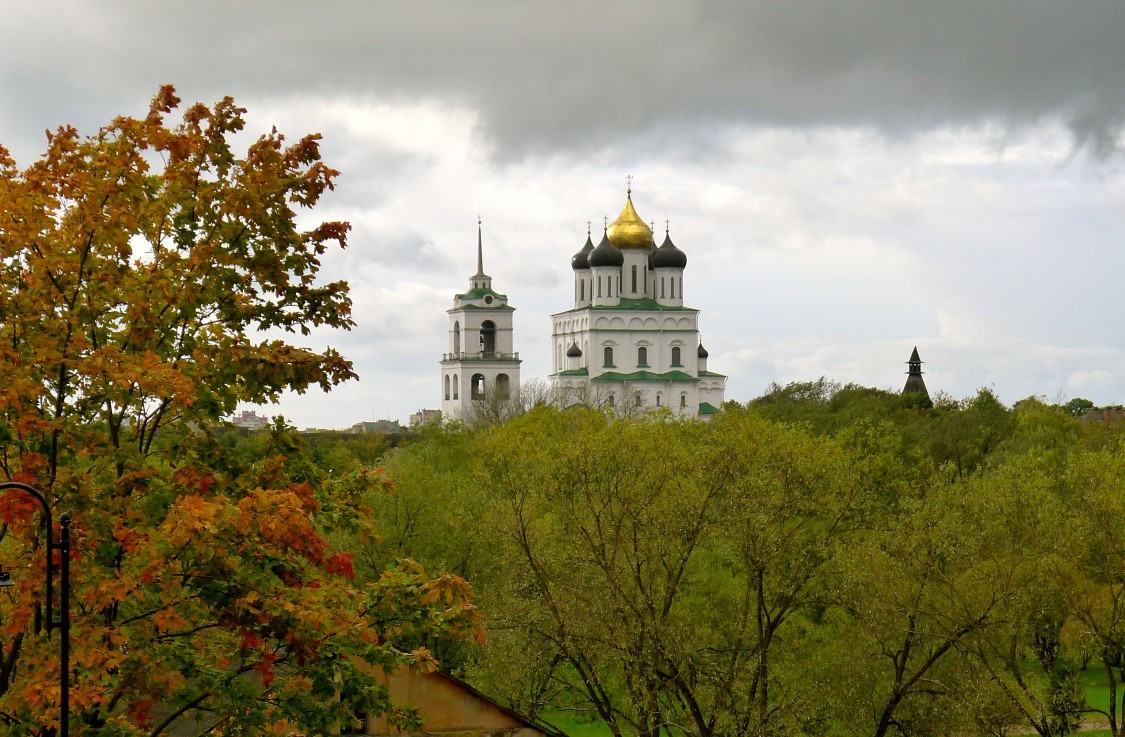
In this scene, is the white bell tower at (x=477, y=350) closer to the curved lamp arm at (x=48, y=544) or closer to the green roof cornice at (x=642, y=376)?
the green roof cornice at (x=642, y=376)

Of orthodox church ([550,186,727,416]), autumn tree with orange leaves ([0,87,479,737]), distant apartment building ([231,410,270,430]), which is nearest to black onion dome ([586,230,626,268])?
orthodox church ([550,186,727,416])

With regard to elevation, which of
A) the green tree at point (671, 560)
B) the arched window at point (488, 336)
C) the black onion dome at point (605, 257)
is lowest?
the green tree at point (671, 560)

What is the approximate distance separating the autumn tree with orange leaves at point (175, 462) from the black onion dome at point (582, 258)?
102m

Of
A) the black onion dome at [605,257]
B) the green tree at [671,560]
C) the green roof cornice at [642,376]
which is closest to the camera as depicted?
the green tree at [671,560]

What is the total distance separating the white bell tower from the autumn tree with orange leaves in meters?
97.2

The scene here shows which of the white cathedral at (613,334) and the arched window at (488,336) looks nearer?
the white cathedral at (613,334)

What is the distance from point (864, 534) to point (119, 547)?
1523 centimetres

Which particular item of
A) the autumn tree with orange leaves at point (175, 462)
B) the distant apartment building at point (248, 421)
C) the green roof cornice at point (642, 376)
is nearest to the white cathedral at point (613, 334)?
the green roof cornice at point (642, 376)

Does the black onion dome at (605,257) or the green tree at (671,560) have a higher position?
the black onion dome at (605,257)

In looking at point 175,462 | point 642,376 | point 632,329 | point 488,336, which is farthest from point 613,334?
point 175,462

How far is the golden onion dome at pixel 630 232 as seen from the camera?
368 ft

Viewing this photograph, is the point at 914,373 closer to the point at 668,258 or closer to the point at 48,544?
the point at 668,258

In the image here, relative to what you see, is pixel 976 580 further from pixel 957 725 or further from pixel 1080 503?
pixel 1080 503

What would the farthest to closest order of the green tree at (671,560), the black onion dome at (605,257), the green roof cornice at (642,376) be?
the black onion dome at (605,257), the green roof cornice at (642,376), the green tree at (671,560)
